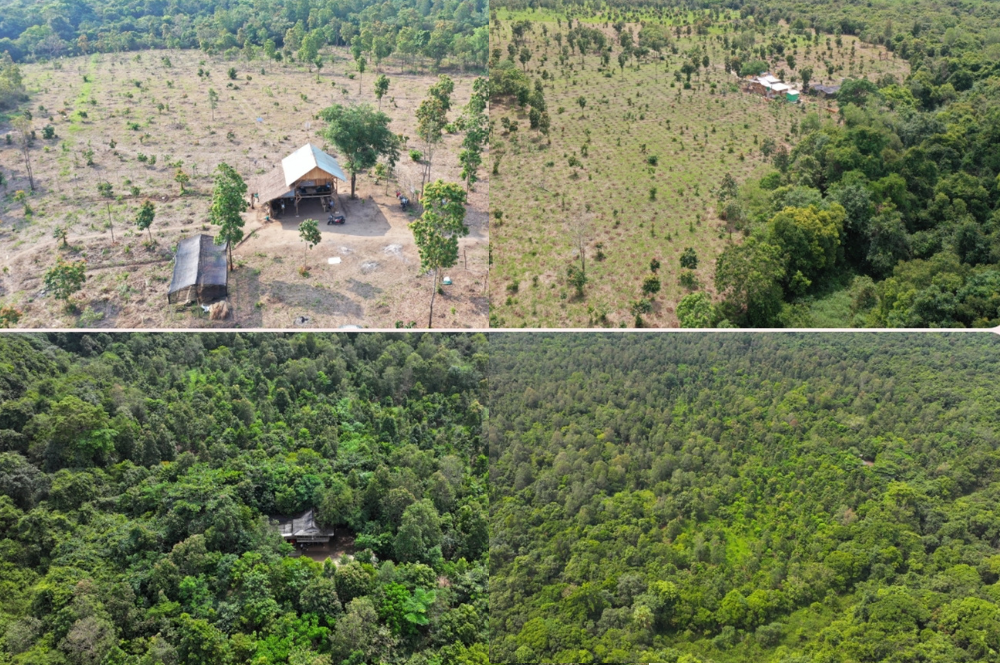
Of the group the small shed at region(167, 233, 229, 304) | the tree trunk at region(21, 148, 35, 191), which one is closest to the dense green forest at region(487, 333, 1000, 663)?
the small shed at region(167, 233, 229, 304)

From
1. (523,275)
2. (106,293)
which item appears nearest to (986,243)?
(523,275)

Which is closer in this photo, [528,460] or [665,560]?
[665,560]

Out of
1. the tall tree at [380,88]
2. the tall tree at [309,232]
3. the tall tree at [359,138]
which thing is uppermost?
the tall tree at [380,88]

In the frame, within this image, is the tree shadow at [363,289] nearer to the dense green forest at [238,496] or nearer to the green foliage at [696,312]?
the dense green forest at [238,496]

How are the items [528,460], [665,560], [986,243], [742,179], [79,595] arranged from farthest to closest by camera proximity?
[742,179], [986,243], [528,460], [665,560], [79,595]

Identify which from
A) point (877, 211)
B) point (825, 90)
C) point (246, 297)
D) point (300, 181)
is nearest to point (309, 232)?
point (246, 297)

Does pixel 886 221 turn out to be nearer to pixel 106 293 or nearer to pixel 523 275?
pixel 523 275

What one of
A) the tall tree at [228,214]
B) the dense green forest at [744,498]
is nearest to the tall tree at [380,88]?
the tall tree at [228,214]

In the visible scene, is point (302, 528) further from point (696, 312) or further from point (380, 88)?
point (380, 88)
